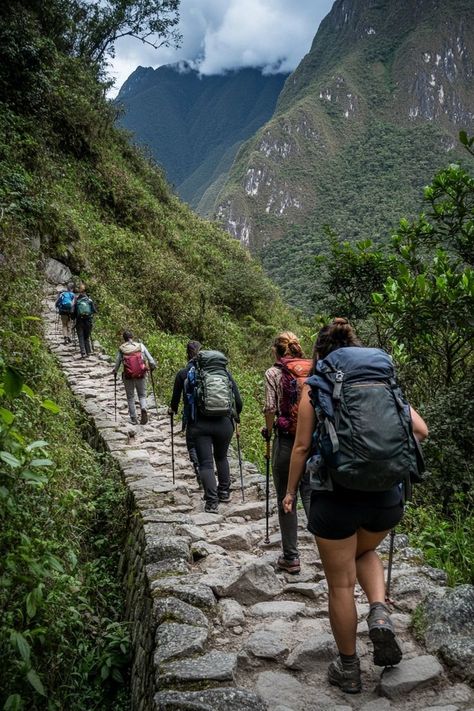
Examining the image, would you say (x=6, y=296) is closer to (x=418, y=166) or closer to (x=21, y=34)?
(x=21, y=34)

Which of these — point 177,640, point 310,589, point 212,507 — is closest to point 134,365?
point 212,507

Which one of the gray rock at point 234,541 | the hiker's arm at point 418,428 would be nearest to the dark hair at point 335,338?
the hiker's arm at point 418,428

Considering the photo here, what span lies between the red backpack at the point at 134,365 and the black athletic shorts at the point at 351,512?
7.02 m

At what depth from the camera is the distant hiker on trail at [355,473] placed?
238cm

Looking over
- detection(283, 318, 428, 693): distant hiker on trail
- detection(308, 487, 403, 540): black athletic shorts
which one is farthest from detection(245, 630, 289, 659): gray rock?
detection(308, 487, 403, 540): black athletic shorts

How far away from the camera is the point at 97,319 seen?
1580cm

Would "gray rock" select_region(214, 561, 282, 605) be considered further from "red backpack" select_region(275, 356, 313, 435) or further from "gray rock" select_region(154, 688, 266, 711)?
"gray rock" select_region(154, 688, 266, 711)

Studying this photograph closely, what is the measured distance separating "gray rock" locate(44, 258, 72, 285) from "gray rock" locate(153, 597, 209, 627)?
14.2 meters

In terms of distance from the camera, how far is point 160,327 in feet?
57.5

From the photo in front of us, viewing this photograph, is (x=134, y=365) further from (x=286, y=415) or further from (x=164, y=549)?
(x=286, y=415)

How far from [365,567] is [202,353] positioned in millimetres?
3472

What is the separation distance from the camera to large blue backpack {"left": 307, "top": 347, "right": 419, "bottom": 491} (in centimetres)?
236

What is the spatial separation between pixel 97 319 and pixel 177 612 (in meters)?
13.1

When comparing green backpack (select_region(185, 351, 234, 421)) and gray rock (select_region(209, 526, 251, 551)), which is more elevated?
green backpack (select_region(185, 351, 234, 421))
